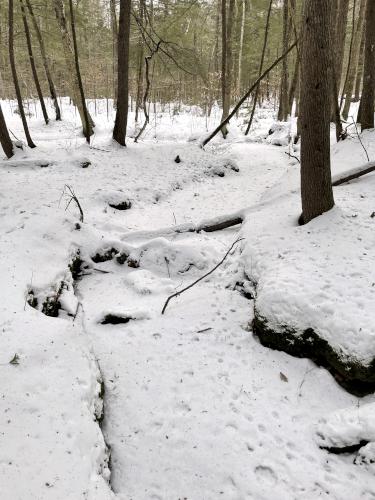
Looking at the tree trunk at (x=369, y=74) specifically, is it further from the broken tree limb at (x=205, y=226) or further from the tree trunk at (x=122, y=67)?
the tree trunk at (x=122, y=67)

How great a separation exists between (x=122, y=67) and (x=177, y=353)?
9.65 metres

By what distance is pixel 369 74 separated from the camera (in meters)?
9.52

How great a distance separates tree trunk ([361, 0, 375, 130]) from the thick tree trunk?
215 inches

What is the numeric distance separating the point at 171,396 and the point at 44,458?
1.61m

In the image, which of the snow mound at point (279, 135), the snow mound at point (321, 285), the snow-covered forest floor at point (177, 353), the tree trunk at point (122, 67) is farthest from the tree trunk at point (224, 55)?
the snow mound at point (321, 285)

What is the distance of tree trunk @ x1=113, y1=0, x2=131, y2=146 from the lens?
34.7 ft

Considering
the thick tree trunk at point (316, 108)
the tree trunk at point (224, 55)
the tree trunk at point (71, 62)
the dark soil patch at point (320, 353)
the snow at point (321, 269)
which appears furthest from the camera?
the tree trunk at point (224, 55)

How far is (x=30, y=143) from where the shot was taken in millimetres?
11102

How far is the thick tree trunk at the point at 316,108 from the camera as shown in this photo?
4.92m

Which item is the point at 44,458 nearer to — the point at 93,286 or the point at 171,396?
the point at 171,396

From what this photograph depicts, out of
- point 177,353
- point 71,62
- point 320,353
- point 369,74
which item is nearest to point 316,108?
point 320,353

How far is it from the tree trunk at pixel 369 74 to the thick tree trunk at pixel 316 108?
5451mm

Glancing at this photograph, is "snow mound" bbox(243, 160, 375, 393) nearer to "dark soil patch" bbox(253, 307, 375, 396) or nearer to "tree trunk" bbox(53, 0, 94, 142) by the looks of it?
"dark soil patch" bbox(253, 307, 375, 396)

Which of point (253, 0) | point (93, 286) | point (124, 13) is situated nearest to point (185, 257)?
point (93, 286)
